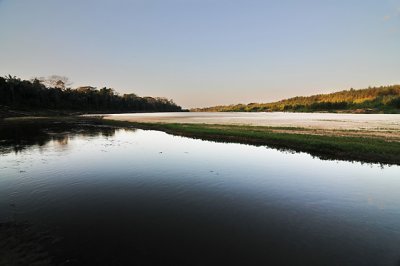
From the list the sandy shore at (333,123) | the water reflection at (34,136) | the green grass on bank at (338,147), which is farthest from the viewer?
the sandy shore at (333,123)

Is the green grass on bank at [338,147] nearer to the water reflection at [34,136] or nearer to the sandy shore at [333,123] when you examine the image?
the sandy shore at [333,123]

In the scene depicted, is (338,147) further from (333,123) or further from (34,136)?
(333,123)

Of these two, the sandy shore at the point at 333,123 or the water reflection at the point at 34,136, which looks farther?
the sandy shore at the point at 333,123

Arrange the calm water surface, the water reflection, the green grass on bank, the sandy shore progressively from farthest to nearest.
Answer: the sandy shore
the water reflection
the green grass on bank
the calm water surface

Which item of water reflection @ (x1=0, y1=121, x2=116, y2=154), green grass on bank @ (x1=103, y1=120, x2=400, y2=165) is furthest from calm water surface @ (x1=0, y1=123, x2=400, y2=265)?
water reflection @ (x1=0, y1=121, x2=116, y2=154)

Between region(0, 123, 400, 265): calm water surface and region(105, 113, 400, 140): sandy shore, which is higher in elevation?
region(105, 113, 400, 140): sandy shore

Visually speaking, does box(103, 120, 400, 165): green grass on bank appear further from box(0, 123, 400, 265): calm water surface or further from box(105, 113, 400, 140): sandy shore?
box(105, 113, 400, 140): sandy shore

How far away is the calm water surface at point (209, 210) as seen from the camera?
31.4ft

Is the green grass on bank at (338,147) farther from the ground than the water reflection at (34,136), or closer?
closer

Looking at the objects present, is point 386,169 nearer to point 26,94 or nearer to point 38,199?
point 38,199

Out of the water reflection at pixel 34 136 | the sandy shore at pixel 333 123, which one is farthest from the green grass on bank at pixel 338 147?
the water reflection at pixel 34 136

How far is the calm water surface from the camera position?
9.56 meters

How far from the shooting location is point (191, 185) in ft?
61.3

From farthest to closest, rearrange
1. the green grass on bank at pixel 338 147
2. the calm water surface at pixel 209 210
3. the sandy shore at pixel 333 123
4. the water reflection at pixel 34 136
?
the sandy shore at pixel 333 123, the water reflection at pixel 34 136, the green grass on bank at pixel 338 147, the calm water surface at pixel 209 210
